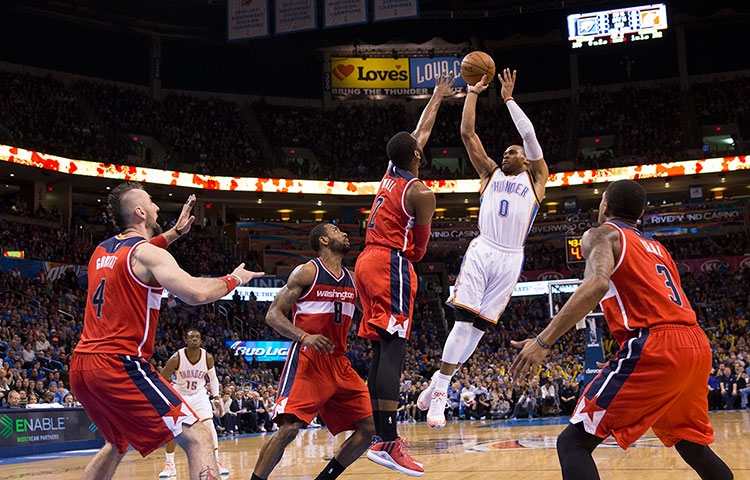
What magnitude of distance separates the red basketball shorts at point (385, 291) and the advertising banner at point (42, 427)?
11.0 metres

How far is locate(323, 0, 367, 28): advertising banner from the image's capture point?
27391 millimetres

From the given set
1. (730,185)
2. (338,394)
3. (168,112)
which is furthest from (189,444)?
(730,185)

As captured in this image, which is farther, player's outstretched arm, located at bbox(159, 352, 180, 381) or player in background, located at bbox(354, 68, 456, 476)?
player's outstretched arm, located at bbox(159, 352, 180, 381)

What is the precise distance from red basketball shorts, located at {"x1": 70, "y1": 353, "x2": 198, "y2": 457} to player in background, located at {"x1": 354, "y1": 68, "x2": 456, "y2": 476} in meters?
1.47

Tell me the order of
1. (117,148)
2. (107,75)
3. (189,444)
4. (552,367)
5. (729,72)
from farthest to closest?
→ (729,72), (107,75), (117,148), (552,367), (189,444)

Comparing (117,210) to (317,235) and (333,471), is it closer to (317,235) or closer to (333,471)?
(317,235)

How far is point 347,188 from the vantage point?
37250 millimetres

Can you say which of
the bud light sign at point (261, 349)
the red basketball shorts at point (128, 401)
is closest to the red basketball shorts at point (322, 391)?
the red basketball shorts at point (128, 401)

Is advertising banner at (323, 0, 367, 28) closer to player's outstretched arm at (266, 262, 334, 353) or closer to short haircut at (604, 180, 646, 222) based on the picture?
player's outstretched arm at (266, 262, 334, 353)

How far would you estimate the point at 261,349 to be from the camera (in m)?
28.1

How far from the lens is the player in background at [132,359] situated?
453cm

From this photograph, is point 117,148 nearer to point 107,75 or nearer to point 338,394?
point 107,75

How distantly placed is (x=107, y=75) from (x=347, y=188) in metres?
12.4

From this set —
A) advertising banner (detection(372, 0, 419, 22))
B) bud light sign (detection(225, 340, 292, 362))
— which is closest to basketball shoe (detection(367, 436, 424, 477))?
bud light sign (detection(225, 340, 292, 362))
